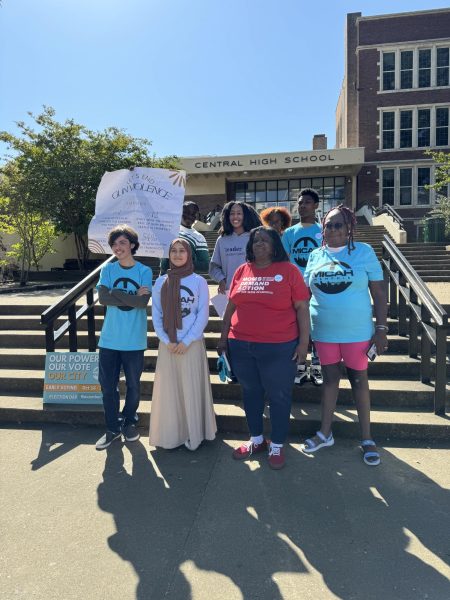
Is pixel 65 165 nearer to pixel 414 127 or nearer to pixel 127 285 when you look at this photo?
pixel 127 285

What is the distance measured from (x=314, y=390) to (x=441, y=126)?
26003mm

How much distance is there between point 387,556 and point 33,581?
1.88 m

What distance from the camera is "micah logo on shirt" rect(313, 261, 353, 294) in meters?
3.25


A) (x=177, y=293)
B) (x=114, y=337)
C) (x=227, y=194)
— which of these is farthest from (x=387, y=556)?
(x=227, y=194)

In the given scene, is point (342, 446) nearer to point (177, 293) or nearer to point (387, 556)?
point (387, 556)

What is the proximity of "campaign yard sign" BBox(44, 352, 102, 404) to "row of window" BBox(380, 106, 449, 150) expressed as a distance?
25.6 meters

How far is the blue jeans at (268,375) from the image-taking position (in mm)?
3166

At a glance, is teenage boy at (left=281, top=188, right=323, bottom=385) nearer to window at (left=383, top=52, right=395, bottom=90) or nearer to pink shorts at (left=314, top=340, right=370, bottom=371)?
pink shorts at (left=314, top=340, right=370, bottom=371)

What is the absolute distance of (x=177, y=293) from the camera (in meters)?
3.50

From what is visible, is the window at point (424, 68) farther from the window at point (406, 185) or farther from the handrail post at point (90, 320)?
the handrail post at point (90, 320)

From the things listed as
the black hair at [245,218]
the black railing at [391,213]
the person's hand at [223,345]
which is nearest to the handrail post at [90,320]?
the black hair at [245,218]

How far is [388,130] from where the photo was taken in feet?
83.6

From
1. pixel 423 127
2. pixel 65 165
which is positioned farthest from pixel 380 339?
pixel 423 127

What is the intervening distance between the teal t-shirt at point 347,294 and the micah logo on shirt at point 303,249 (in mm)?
803
